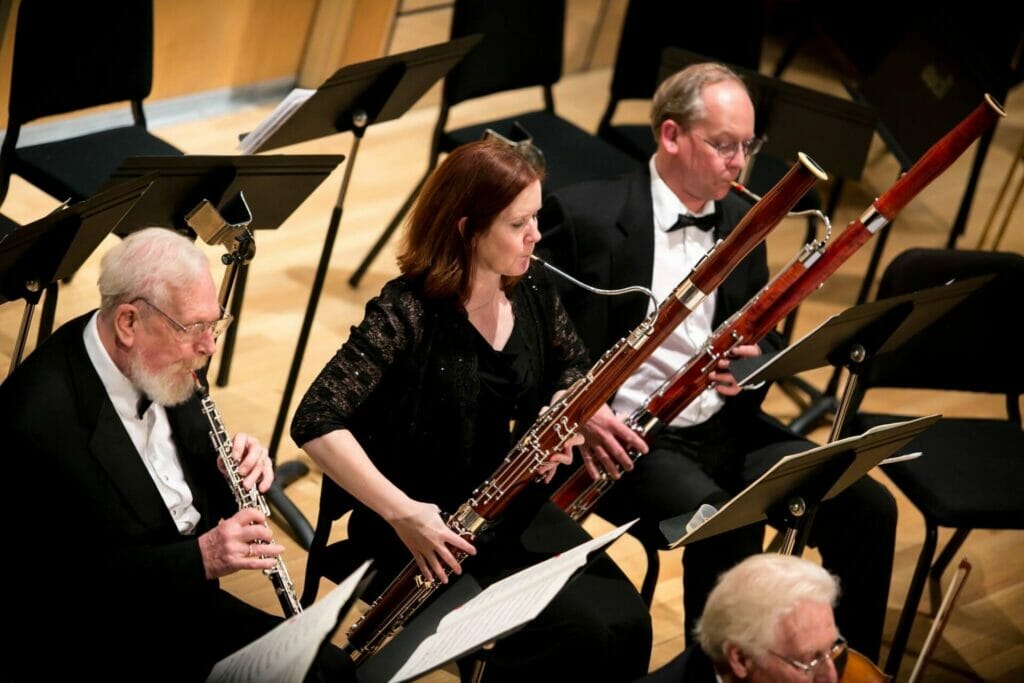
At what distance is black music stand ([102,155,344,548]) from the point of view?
2883mm

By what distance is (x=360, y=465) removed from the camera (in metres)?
2.63

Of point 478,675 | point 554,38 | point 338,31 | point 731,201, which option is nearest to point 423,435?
point 478,675

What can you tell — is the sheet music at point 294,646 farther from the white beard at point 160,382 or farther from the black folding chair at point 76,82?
the black folding chair at point 76,82

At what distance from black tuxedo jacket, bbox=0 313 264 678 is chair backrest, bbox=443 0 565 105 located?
2.25 m

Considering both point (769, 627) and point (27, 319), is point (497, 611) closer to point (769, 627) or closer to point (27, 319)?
point (769, 627)

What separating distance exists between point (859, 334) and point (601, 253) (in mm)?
647

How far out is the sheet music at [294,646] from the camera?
1.96 metres

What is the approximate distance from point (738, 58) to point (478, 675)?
2.88 meters

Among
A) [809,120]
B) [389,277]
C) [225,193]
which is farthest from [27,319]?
[809,120]

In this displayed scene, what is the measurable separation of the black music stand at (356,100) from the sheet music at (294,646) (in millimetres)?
1346

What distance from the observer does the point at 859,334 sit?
3.00 m

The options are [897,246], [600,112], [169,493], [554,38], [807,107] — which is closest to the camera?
[169,493]

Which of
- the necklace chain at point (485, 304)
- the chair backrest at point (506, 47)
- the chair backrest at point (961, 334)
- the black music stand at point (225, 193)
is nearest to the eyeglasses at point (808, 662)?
the necklace chain at point (485, 304)

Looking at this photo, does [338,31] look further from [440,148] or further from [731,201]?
[731,201]
